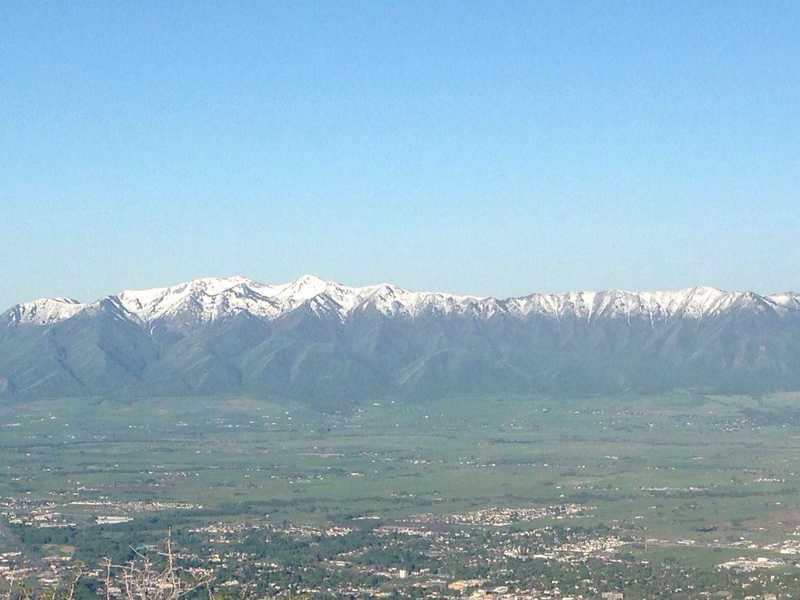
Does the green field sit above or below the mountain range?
below

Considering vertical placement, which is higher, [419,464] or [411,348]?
[411,348]

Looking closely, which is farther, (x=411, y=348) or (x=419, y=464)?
(x=411, y=348)

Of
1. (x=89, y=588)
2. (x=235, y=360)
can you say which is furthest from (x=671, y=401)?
(x=89, y=588)

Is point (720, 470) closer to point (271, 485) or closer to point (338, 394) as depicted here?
point (271, 485)

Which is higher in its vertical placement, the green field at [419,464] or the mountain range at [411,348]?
the mountain range at [411,348]

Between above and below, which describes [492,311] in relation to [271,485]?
above

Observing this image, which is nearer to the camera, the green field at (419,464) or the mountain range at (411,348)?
the green field at (419,464)

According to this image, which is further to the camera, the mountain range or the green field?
the mountain range

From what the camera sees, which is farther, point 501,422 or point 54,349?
point 54,349
